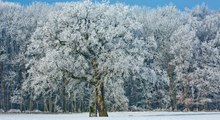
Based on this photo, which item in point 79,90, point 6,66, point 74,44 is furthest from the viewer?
point 6,66

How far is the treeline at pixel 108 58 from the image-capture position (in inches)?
1865

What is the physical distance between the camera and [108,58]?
4628 centimetres

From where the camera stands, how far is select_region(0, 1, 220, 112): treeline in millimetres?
47375

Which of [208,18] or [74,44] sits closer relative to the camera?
[74,44]

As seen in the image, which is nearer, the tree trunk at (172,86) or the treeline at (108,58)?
the treeline at (108,58)

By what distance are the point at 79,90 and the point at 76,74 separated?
326 cm

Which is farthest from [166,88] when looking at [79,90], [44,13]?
[79,90]

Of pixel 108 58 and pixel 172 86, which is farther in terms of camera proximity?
pixel 172 86

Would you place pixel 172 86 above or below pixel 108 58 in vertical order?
below

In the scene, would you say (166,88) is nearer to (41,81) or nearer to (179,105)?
(179,105)

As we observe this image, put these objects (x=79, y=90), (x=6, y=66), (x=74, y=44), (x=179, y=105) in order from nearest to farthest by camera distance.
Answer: (x=74, y=44), (x=79, y=90), (x=6, y=66), (x=179, y=105)

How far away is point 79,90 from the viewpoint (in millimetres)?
51656

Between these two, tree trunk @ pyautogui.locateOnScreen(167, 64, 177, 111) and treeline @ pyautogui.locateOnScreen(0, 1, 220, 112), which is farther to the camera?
tree trunk @ pyautogui.locateOnScreen(167, 64, 177, 111)

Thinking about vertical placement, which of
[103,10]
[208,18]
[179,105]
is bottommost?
[179,105]
